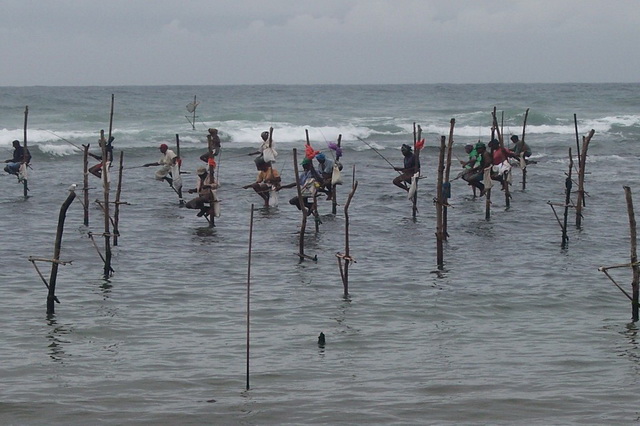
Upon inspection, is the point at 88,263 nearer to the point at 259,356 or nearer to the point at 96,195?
the point at 259,356

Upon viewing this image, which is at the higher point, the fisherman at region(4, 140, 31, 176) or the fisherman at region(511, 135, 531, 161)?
the fisherman at region(511, 135, 531, 161)

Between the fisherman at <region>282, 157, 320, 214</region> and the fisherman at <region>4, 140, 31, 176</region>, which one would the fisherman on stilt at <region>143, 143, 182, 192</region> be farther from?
the fisherman at <region>4, 140, 31, 176</region>

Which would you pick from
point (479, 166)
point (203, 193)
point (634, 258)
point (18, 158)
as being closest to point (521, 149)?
point (479, 166)

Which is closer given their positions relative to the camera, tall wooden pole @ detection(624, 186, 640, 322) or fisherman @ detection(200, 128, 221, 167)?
tall wooden pole @ detection(624, 186, 640, 322)

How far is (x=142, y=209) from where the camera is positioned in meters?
23.4

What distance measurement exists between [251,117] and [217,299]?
135 ft

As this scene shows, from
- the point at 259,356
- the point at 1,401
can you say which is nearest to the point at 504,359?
the point at 259,356

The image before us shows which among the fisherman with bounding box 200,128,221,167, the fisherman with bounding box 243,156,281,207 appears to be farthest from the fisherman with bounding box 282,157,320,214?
the fisherman with bounding box 200,128,221,167

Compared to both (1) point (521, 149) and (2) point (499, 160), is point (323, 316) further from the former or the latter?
(1) point (521, 149)

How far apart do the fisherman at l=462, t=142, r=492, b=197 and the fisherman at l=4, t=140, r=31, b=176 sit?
32.8 feet

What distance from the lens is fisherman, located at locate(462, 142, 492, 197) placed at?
2148cm

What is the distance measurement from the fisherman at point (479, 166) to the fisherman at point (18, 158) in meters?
9.99

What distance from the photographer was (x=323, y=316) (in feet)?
45.0

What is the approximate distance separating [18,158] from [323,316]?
42.5ft
